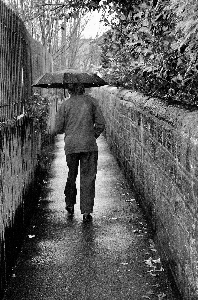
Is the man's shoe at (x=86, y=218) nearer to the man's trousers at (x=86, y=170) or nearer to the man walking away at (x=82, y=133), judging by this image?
the man walking away at (x=82, y=133)

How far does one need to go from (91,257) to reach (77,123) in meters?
2.08

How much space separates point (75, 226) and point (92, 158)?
0.95 meters

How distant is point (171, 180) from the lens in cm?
480

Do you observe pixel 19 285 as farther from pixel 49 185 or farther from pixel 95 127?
pixel 49 185

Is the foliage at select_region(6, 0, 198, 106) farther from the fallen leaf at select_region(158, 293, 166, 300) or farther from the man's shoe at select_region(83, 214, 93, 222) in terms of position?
the man's shoe at select_region(83, 214, 93, 222)

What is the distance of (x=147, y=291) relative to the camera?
4.72m

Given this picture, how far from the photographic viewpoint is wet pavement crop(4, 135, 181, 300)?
187 inches

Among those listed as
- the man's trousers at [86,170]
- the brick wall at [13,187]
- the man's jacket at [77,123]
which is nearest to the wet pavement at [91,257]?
the brick wall at [13,187]

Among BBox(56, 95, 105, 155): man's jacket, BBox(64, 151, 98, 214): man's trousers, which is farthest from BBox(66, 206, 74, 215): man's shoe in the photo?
BBox(56, 95, 105, 155): man's jacket

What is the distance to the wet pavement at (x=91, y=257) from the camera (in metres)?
4.75

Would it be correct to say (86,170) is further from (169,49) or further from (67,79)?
(169,49)

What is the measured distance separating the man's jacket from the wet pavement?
0.92 m

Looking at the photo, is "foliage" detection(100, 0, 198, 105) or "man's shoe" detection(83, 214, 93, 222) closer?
"foliage" detection(100, 0, 198, 105)

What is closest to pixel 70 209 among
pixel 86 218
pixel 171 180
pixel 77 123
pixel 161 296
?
pixel 86 218
